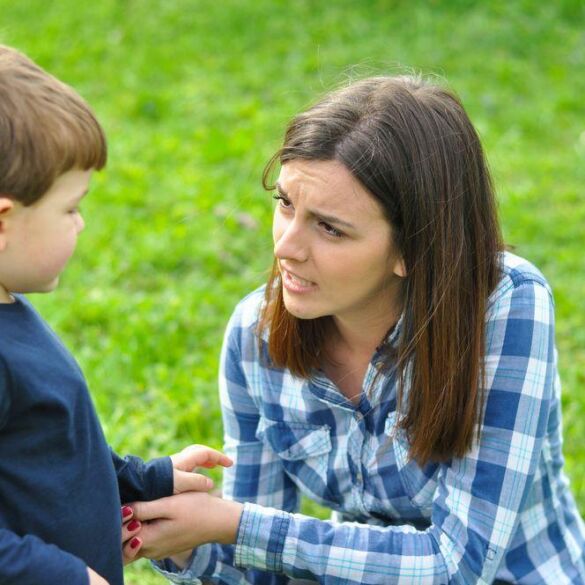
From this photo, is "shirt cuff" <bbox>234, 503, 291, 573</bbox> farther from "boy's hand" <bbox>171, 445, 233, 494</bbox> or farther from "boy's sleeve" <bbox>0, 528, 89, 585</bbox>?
"boy's sleeve" <bbox>0, 528, 89, 585</bbox>

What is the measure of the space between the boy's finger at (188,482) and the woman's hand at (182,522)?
0.01m

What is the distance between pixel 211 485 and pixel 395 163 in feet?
2.60

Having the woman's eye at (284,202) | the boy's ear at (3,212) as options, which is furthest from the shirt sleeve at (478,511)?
the boy's ear at (3,212)

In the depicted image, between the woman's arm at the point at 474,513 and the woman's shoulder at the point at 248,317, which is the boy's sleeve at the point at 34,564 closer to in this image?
the woman's arm at the point at 474,513

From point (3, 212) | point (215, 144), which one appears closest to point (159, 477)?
point (3, 212)

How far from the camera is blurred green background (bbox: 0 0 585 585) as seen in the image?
13.2 ft

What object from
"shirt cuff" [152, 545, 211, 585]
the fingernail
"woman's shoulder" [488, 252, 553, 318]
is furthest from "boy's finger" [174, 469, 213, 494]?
"woman's shoulder" [488, 252, 553, 318]

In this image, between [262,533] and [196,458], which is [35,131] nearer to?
[196,458]

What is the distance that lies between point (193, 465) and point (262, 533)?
0.21 m

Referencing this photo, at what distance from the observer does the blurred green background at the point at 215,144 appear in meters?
4.02

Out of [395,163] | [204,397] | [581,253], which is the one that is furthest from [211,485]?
[581,253]

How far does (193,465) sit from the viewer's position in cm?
239

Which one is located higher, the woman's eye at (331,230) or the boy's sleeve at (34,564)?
the woman's eye at (331,230)

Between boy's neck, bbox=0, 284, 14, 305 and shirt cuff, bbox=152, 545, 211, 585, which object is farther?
shirt cuff, bbox=152, 545, 211, 585
